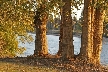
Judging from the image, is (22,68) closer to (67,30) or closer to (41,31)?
(67,30)

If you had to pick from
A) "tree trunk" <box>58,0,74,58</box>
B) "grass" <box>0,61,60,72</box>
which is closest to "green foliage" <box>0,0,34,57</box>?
"tree trunk" <box>58,0,74,58</box>

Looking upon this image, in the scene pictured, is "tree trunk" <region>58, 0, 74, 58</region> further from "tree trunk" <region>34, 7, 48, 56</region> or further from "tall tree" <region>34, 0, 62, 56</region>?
"tree trunk" <region>34, 7, 48, 56</region>

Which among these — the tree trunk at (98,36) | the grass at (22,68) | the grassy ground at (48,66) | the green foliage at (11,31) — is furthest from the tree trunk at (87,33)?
the green foliage at (11,31)

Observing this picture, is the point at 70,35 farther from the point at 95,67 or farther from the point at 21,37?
the point at 21,37

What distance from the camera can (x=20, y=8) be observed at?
19.6 metres

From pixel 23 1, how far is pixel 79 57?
5.33m

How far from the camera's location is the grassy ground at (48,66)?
15234 millimetres

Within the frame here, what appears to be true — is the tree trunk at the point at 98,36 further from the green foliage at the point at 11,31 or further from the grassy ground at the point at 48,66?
the green foliage at the point at 11,31

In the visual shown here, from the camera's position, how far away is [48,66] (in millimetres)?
16047

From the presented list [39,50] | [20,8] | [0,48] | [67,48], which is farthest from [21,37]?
[67,48]

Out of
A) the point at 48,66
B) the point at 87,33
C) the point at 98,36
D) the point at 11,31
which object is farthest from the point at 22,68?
the point at 11,31

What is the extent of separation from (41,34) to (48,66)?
20.0 feet

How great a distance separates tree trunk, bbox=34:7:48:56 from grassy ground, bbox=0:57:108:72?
166 inches

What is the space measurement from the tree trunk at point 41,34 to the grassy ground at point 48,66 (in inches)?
166
